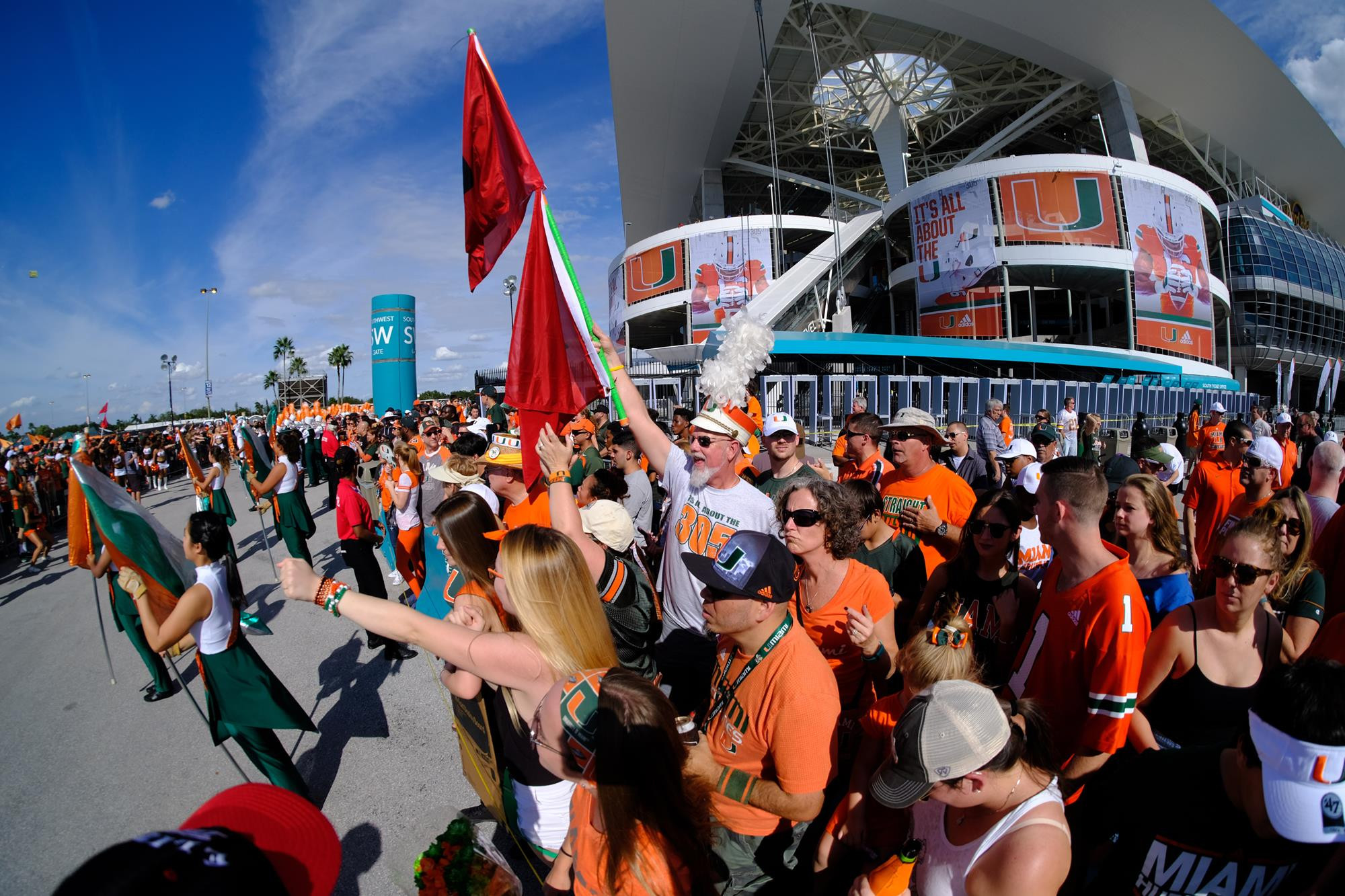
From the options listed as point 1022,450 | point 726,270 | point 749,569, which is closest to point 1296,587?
point 1022,450

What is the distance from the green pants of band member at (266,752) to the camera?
3160mm

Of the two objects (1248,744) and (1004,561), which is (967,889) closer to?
(1248,744)

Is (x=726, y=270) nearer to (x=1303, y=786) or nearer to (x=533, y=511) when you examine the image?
(x=533, y=511)

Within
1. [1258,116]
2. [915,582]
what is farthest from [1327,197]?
[915,582]

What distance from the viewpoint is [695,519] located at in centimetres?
338

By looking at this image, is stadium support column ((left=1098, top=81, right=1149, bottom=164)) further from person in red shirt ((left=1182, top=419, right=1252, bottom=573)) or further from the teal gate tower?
the teal gate tower

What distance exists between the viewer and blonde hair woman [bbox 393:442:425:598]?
5695 mm

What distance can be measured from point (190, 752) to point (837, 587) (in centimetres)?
438

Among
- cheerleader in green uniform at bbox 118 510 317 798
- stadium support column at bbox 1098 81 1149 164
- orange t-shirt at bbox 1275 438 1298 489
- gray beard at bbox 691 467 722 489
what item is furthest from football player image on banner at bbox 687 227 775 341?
cheerleader in green uniform at bbox 118 510 317 798

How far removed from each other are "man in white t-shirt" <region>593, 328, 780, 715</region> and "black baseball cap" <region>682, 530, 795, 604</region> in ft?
3.97

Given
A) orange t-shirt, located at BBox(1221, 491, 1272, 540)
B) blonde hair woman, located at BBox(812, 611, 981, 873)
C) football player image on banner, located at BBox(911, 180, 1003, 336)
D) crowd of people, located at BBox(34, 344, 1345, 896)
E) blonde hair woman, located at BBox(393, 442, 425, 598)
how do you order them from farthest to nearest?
football player image on banner, located at BBox(911, 180, 1003, 336), blonde hair woman, located at BBox(393, 442, 425, 598), orange t-shirt, located at BBox(1221, 491, 1272, 540), blonde hair woman, located at BBox(812, 611, 981, 873), crowd of people, located at BBox(34, 344, 1345, 896)

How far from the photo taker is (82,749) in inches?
158

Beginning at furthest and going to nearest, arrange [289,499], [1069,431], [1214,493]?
[1069,431]
[289,499]
[1214,493]

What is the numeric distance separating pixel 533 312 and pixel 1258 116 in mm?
57704
